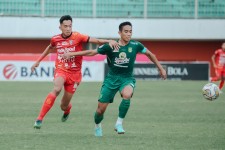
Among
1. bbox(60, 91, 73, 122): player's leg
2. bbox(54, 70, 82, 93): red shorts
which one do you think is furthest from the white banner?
bbox(54, 70, 82, 93): red shorts

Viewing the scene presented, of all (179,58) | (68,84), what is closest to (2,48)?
(179,58)

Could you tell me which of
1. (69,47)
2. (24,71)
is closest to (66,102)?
(69,47)

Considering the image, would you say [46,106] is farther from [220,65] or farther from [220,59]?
[220,59]

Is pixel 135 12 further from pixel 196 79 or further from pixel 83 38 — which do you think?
pixel 83 38

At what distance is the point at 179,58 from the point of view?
48969 mm

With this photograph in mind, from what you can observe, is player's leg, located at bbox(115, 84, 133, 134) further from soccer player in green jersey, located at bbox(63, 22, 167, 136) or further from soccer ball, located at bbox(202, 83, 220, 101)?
soccer ball, located at bbox(202, 83, 220, 101)

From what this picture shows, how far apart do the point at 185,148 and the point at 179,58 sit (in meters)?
39.9

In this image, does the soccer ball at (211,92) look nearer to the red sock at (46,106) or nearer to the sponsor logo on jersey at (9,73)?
the red sock at (46,106)

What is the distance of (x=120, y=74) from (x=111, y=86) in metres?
0.26

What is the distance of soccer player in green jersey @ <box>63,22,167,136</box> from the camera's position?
432 inches

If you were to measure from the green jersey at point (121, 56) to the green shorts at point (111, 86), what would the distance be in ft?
0.31

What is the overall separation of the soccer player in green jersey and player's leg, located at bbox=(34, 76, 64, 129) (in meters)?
1.03

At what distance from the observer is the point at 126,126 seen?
1279 centimetres

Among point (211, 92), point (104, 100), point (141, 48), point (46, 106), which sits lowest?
point (211, 92)
